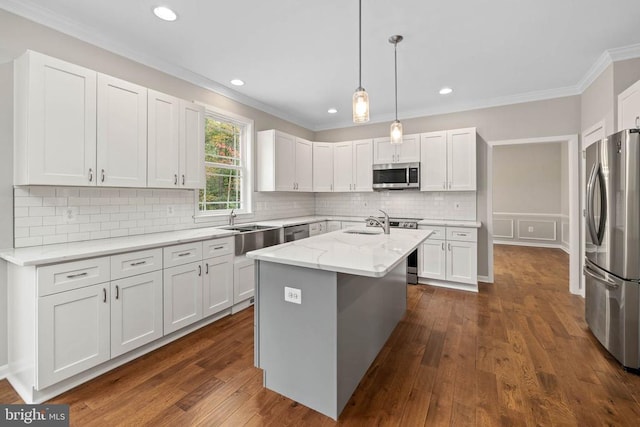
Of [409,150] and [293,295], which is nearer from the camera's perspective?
[293,295]

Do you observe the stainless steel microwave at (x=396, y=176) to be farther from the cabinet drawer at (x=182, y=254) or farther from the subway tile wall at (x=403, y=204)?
the cabinet drawer at (x=182, y=254)

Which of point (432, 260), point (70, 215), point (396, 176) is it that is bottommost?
point (432, 260)

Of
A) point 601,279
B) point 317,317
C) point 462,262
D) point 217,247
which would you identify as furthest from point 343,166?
point 317,317

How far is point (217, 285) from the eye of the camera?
3037 millimetres

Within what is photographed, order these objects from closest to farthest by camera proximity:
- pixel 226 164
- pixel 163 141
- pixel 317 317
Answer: pixel 317 317 → pixel 163 141 → pixel 226 164

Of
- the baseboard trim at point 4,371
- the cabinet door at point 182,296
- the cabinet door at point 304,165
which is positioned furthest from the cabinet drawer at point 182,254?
the cabinet door at point 304,165

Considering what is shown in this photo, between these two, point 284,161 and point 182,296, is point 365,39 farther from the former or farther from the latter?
point 182,296

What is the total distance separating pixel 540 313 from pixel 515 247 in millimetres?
4760

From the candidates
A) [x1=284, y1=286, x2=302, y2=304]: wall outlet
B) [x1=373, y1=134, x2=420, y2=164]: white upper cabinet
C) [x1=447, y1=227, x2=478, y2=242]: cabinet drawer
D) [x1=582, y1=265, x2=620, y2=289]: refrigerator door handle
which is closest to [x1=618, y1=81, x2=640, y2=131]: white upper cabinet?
[x1=582, y1=265, x2=620, y2=289]: refrigerator door handle

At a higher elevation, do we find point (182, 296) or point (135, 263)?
point (135, 263)

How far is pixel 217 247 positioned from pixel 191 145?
1143 mm

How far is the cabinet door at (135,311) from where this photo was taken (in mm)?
2184

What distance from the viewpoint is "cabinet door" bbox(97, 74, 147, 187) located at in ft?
7.76

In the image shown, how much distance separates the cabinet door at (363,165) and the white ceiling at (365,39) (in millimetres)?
1161
